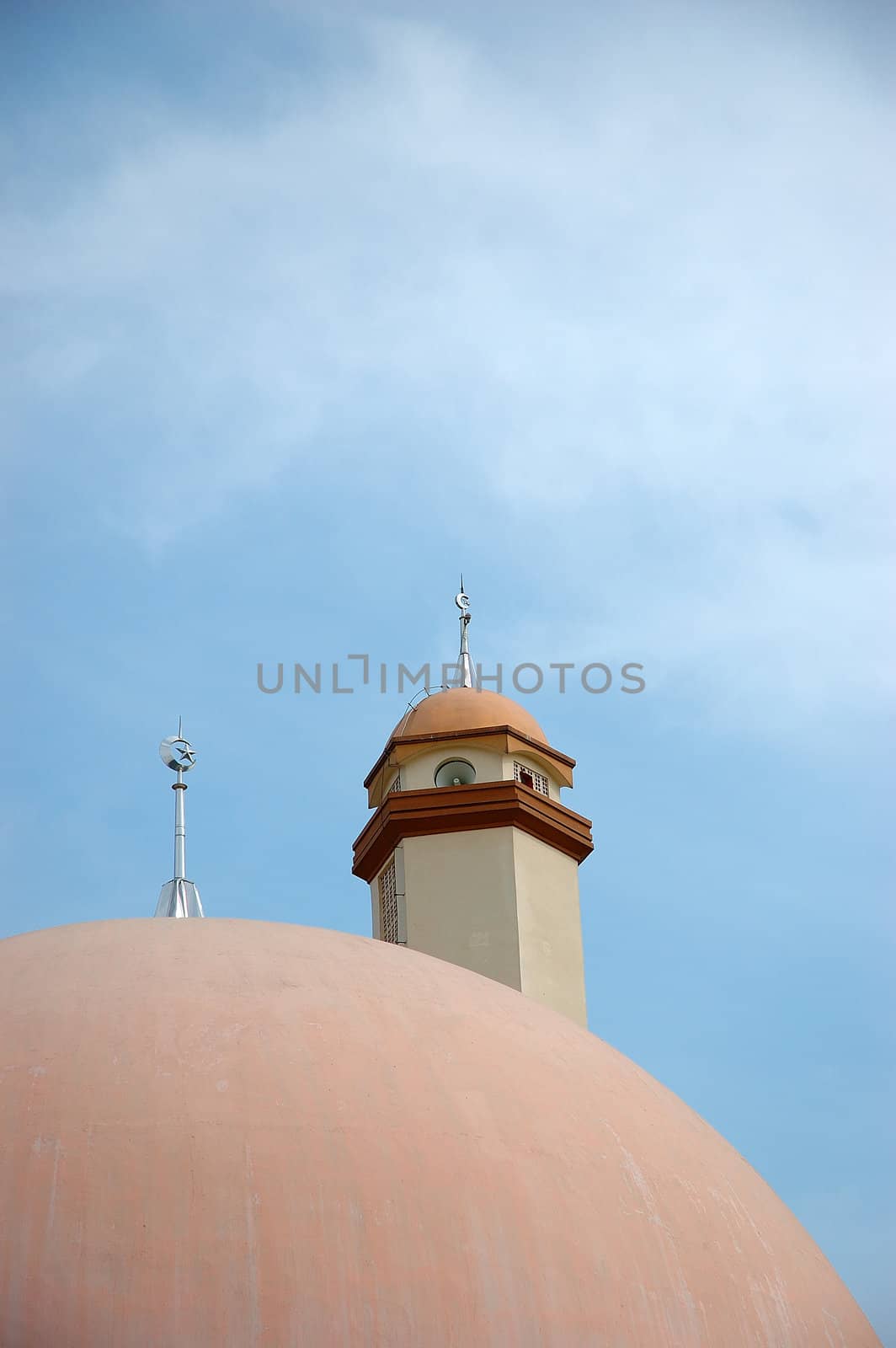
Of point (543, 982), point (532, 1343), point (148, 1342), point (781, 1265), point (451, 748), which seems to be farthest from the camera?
point (451, 748)

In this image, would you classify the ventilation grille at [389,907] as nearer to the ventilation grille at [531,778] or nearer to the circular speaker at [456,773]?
the circular speaker at [456,773]

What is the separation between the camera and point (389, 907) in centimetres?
1628

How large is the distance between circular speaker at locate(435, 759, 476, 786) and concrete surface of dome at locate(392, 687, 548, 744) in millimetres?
312

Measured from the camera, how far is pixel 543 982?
50.6 feet

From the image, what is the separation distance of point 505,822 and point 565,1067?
26.3 feet

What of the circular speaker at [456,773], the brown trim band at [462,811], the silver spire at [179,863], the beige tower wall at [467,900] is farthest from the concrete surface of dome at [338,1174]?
the circular speaker at [456,773]

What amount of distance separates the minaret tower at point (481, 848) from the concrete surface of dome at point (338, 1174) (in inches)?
279

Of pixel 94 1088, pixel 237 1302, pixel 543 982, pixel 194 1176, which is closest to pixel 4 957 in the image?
pixel 94 1088

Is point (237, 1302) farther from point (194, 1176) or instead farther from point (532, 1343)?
point (532, 1343)

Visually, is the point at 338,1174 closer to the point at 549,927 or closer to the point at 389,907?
the point at 549,927

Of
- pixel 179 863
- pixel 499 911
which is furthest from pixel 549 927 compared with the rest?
pixel 179 863

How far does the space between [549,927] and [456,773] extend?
1799 millimetres

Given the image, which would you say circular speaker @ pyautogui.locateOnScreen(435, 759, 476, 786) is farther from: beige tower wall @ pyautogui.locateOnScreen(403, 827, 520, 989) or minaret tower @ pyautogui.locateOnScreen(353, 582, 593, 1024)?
beige tower wall @ pyautogui.locateOnScreen(403, 827, 520, 989)

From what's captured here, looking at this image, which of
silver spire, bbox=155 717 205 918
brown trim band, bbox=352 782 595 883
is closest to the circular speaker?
brown trim band, bbox=352 782 595 883
